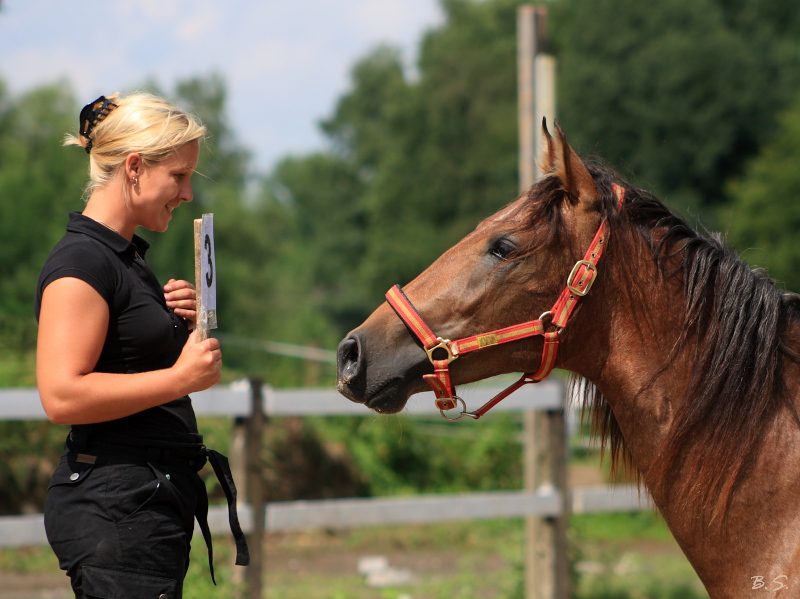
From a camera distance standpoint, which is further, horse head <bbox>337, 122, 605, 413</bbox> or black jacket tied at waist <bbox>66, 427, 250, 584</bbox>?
horse head <bbox>337, 122, 605, 413</bbox>

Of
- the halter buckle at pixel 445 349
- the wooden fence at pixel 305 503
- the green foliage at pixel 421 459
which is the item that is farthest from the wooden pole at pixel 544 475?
the green foliage at pixel 421 459

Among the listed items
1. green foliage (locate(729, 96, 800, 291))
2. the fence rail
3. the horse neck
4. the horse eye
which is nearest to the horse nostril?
the horse eye

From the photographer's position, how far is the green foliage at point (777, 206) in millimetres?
16703

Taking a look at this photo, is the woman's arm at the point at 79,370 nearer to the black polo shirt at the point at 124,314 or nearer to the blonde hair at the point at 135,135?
the black polo shirt at the point at 124,314

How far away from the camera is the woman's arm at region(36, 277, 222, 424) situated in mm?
1762

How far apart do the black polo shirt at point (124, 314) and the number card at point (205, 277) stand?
0.08 metres

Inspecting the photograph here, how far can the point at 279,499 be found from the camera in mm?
7414

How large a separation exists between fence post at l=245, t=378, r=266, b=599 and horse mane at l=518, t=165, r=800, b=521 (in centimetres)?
243

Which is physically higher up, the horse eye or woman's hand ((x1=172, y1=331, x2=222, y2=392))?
the horse eye

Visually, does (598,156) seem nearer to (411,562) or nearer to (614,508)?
(614,508)

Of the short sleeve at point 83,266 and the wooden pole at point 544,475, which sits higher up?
the short sleeve at point 83,266

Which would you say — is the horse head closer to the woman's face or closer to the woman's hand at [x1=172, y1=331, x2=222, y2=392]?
the woman's hand at [x1=172, y1=331, x2=222, y2=392]

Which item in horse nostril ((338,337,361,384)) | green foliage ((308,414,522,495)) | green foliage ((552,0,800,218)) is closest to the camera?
horse nostril ((338,337,361,384))

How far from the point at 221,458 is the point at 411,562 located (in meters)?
4.98
